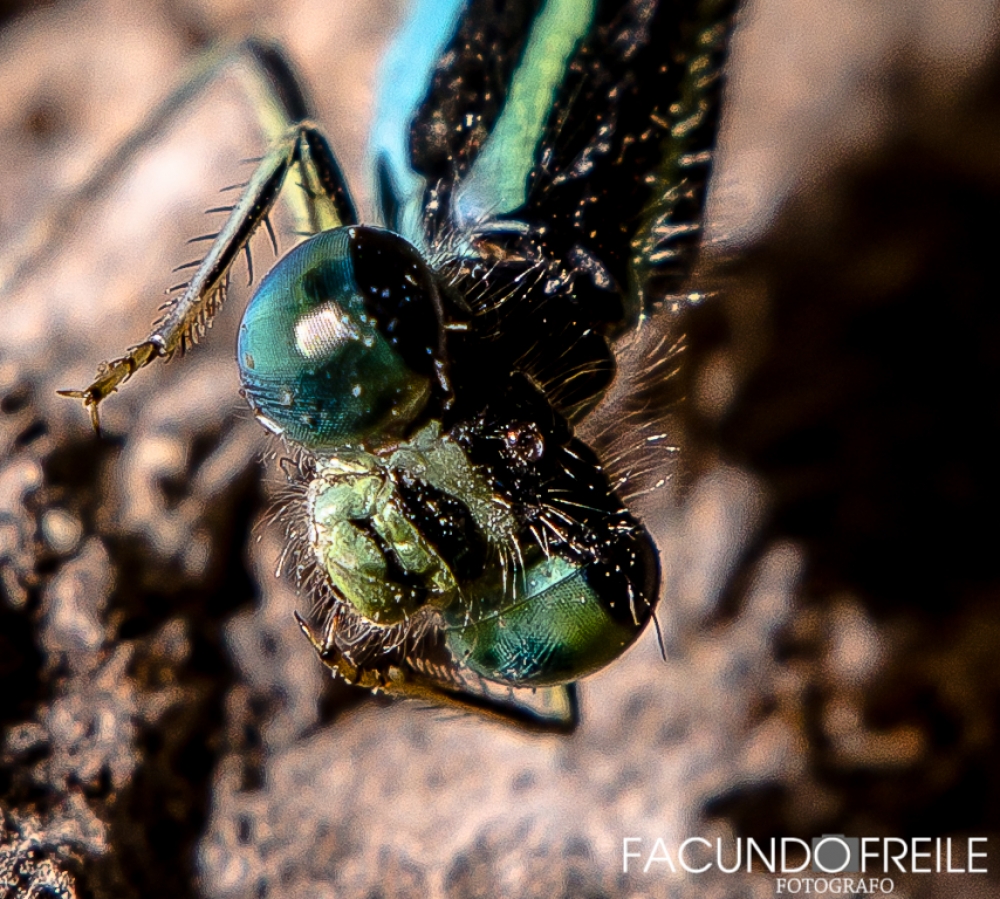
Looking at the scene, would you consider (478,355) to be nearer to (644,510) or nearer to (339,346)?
(339,346)

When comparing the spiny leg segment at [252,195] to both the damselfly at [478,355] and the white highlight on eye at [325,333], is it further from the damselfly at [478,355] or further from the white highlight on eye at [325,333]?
the white highlight on eye at [325,333]

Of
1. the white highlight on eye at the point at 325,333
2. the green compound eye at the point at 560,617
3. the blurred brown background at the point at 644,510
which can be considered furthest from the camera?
the blurred brown background at the point at 644,510

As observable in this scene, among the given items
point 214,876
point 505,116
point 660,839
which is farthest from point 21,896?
point 505,116

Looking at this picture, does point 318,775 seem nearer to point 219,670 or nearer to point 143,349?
point 219,670

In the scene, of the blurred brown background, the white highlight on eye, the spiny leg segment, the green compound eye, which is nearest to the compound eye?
the white highlight on eye

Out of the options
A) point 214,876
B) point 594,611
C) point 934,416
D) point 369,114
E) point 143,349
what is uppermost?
point 143,349

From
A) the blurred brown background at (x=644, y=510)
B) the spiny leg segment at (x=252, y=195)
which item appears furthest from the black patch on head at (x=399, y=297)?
the blurred brown background at (x=644, y=510)
